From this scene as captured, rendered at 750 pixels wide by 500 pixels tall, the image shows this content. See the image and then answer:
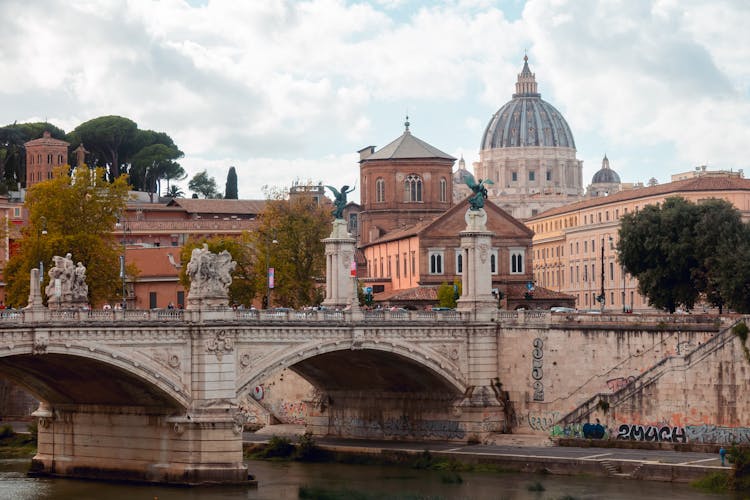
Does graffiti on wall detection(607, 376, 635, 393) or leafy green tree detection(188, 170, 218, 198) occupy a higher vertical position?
leafy green tree detection(188, 170, 218, 198)

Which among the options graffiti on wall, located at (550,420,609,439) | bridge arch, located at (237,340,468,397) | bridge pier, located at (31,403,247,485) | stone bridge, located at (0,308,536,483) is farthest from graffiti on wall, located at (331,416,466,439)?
bridge pier, located at (31,403,247,485)

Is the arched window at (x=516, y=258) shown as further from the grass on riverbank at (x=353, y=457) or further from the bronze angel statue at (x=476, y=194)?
the grass on riverbank at (x=353, y=457)

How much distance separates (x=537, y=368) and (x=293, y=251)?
30.9 meters

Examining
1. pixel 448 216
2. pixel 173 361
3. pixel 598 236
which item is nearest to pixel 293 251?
pixel 448 216

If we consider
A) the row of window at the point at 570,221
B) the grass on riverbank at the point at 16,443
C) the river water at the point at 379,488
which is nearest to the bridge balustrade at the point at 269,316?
the river water at the point at 379,488

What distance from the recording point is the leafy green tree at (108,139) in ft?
534

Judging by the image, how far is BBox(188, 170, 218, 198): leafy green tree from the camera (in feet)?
600

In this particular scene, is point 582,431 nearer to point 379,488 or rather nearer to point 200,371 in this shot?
point 379,488

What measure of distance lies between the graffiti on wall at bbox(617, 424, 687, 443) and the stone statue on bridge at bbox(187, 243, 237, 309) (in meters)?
17.7

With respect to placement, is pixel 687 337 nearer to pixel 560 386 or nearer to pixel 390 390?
pixel 560 386

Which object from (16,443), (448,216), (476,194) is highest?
(448,216)

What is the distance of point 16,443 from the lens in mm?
85625

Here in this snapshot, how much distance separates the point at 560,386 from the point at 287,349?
13.3m

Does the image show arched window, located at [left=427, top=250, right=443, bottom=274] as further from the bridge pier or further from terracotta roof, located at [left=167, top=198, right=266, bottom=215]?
the bridge pier
